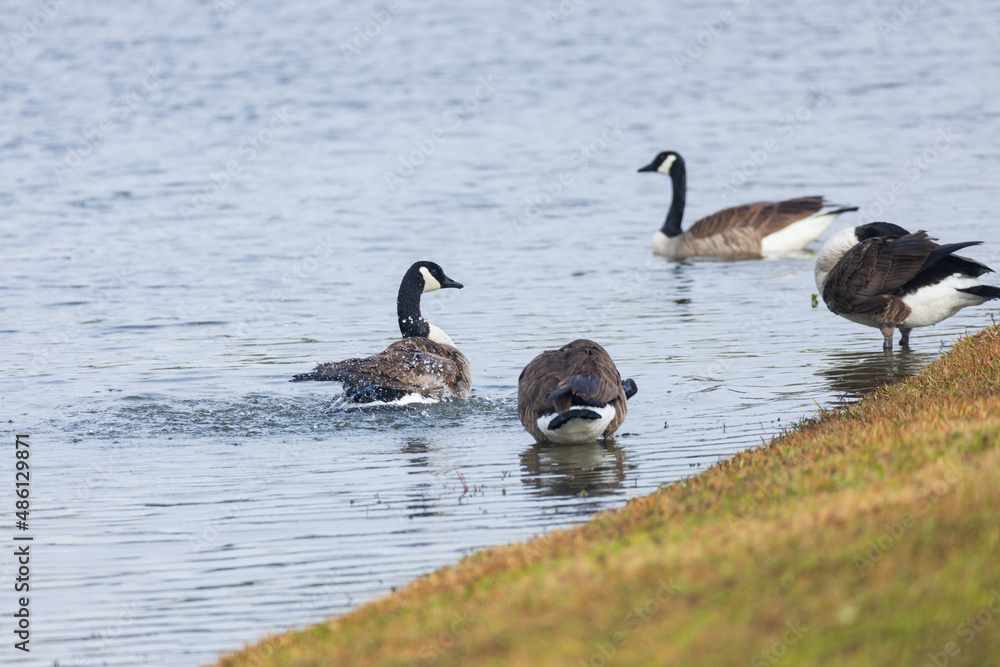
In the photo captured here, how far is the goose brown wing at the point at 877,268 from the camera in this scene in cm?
1227

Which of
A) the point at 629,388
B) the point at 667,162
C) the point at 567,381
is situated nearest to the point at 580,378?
the point at 567,381

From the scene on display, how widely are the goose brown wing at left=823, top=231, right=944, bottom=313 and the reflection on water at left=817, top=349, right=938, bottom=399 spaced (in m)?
0.58

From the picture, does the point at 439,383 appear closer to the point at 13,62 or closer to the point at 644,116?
the point at 644,116

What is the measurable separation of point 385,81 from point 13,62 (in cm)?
1481

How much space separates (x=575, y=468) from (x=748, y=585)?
14.5 ft

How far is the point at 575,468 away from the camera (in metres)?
9.46

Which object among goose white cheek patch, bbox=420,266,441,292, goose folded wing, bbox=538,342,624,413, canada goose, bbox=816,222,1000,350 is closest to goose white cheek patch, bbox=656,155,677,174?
goose white cheek patch, bbox=420,266,441,292

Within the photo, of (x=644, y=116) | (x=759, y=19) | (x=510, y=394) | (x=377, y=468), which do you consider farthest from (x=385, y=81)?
(x=377, y=468)

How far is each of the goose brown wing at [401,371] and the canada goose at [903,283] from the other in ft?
14.1

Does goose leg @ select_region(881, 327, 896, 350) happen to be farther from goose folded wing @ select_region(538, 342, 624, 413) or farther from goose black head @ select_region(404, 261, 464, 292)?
goose black head @ select_region(404, 261, 464, 292)

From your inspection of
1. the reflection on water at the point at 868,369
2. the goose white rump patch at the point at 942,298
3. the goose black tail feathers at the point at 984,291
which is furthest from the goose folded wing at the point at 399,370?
the goose black tail feathers at the point at 984,291

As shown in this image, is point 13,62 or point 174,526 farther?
point 13,62

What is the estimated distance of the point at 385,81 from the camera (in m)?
40.2

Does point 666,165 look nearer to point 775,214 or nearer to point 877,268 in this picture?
point 775,214
